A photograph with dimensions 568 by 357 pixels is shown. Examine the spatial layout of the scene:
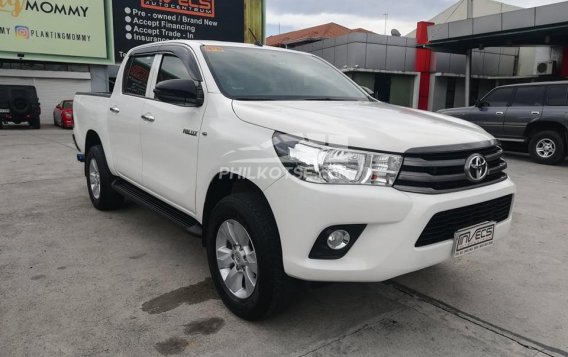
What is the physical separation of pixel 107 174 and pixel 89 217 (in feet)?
1.82

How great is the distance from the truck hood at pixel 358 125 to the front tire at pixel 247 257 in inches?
19.5

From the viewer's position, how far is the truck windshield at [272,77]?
327 cm

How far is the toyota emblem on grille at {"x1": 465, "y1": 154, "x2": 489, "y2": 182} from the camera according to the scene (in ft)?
8.57

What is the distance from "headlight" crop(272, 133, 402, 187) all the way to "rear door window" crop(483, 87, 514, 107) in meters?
9.48

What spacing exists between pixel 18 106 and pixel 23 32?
3.86 metres

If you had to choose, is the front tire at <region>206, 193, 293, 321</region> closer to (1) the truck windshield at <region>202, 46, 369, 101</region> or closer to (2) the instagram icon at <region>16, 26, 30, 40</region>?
(1) the truck windshield at <region>202, 46, 369, 101</region>

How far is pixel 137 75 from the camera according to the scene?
4395 millimetres

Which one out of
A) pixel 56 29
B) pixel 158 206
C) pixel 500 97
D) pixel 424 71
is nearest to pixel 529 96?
pixel 500 97

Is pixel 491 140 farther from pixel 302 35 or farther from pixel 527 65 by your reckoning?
pixel 302 35

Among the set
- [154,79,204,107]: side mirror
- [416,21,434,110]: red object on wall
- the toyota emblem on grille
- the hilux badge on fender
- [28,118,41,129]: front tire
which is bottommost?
[28,118,41,129]: front tire

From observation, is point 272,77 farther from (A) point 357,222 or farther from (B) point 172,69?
(A) point 357,222

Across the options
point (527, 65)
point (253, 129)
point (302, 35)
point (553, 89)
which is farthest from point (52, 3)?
point (527, 65)

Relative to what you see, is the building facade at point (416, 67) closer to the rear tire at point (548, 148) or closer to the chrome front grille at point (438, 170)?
the rear tire at point (548, 148)

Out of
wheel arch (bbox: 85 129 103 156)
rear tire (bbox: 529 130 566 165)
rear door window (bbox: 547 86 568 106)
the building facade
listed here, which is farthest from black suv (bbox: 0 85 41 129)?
rear door window (bbox: 547 86 568 106)
